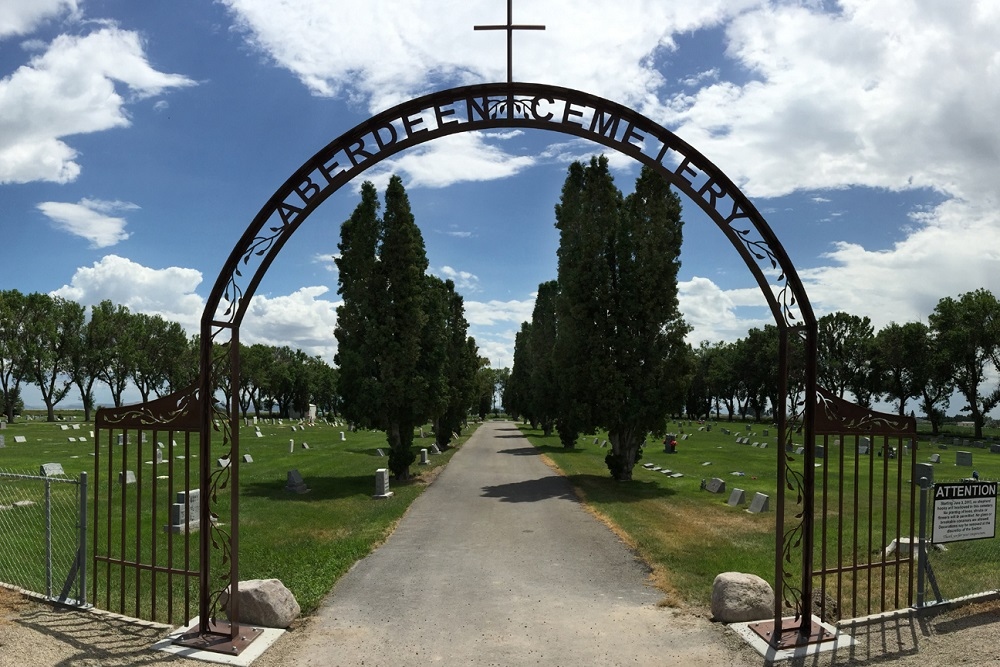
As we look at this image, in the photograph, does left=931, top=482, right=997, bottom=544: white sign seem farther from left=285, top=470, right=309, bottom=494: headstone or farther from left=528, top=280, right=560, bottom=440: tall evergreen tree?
left=528, top=280, right=560, bottom=440: tall evergreen tree

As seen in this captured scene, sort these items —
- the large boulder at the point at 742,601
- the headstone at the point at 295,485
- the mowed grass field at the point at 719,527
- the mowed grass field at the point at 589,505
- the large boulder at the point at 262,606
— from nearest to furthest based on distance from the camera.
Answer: the large boulder at the point at 262,606 → the large boulder at the point at 742,601 → the mowed grass field at the point at 719,527 → the mowed grass field at the point at 589,505 → the headstone at the point at 295,485

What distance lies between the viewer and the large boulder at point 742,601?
809 cm

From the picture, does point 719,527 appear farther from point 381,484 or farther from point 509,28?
point 509,28

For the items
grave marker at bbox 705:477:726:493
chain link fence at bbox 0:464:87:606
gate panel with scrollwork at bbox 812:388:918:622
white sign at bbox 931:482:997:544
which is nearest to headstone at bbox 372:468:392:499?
chain link fence at bbox 0:464:87:606

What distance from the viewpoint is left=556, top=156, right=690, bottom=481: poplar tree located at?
2266 centimetres

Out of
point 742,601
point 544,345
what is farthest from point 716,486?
point 544,345

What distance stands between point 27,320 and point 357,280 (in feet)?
178

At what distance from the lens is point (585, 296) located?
2352 centimetres

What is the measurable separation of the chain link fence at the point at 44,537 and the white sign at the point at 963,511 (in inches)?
408

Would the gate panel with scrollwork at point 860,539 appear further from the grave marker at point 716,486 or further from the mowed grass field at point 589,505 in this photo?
the grave marker at point 716,486

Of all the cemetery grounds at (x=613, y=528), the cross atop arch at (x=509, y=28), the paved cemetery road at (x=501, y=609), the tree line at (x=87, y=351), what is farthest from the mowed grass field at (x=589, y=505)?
the tree line at (x=87, y=351)

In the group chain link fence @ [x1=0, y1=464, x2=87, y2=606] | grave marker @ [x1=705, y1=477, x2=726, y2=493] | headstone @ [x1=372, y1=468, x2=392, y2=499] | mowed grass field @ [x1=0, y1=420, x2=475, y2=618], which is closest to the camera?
chain link fence @ [x1=0, y1=464, x2=87, y2=606]

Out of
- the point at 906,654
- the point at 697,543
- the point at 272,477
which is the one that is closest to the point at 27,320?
the point at 272,477

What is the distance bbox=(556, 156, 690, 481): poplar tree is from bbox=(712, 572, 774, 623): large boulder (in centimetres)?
1420
